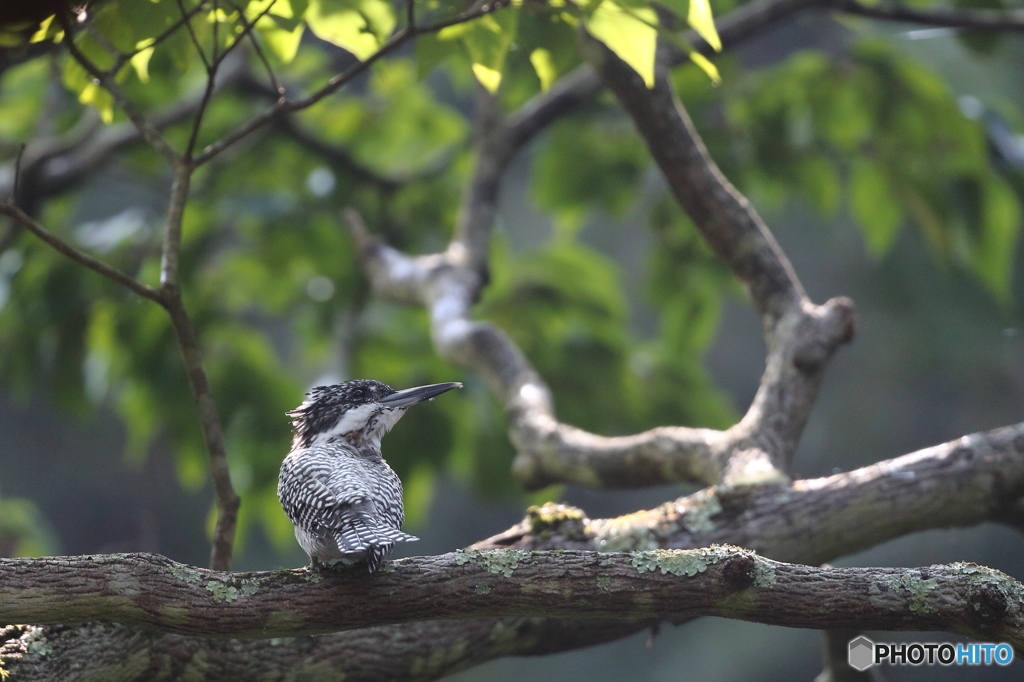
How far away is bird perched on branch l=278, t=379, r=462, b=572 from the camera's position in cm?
153

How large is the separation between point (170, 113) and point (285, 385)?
1.32 m

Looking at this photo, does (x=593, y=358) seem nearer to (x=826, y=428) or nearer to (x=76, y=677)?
(x=76, y=677)

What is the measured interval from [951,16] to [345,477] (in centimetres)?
287

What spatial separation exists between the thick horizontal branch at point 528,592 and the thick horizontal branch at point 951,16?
8.23 feet

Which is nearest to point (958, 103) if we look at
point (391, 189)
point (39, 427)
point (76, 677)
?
point (391, 189)

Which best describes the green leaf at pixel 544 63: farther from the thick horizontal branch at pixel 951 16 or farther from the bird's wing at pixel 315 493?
the thick horizontal branch at pixel 951 16

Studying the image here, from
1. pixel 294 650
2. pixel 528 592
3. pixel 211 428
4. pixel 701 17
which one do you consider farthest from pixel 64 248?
pixel 701 17

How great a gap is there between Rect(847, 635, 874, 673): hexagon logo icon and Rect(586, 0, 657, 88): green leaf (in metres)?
1.58

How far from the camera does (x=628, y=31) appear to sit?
1591mm

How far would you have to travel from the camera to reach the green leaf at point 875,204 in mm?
3508

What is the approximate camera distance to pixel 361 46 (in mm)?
1931

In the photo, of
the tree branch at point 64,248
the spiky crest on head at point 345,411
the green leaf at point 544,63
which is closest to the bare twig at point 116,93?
the tree branch at point 64,248

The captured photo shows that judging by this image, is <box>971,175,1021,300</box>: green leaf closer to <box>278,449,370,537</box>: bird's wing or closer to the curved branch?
the curved branch

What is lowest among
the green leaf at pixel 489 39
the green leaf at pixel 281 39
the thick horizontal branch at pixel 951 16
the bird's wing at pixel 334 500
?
the bird's wing at pixel 334 500
